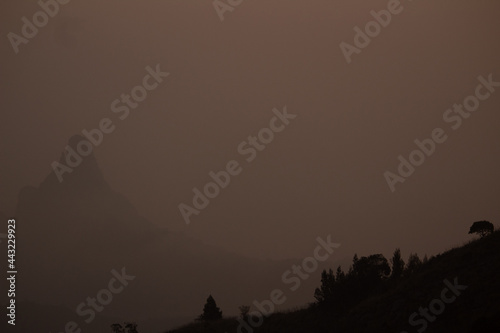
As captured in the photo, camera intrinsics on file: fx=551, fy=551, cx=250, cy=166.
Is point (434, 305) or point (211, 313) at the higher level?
point (211, 313)

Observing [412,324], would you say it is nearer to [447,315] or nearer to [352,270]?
[447,315]

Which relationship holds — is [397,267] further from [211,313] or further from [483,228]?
[211,313]

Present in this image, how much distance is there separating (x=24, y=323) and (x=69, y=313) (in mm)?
22513

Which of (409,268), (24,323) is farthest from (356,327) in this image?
(24,323)

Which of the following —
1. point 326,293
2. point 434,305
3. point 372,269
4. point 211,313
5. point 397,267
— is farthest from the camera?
point 211,313

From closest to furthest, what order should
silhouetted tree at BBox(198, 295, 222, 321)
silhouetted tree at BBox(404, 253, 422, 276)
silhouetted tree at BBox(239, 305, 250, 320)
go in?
silhouetted tree at BBox(404, 253, 422, 276), silhouetted tree at BBox(239, 305, 250, 320), silhouetted tree at BBox(198, 295, 222, 321)

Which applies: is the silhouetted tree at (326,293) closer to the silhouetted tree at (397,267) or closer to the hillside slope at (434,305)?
the hillside slope at (434,305)

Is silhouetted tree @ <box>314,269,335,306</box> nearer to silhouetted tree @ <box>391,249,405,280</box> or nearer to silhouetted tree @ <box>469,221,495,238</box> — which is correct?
silhouetted tree @ <box>391,249,405,280</box>

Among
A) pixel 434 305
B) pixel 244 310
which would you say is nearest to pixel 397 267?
pixel 434 305

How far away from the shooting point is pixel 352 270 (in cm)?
5034

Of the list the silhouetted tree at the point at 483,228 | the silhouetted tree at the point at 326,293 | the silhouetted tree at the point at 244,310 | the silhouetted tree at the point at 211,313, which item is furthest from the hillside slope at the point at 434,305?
the silhouetted tree at the point at 211,313

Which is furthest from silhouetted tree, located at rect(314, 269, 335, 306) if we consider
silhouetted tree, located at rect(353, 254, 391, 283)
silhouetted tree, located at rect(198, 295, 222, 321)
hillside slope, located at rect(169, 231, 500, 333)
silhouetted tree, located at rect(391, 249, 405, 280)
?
silhouetted tree, located at rect(198, 295, 222, 321)

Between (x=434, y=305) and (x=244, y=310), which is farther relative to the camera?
(x=244, y=310)

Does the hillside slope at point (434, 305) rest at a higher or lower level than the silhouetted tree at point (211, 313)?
lower
